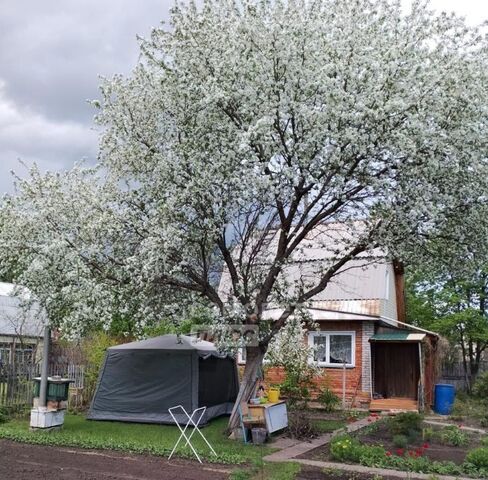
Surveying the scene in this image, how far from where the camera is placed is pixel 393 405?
16562 mm

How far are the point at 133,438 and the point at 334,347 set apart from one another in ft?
28.5

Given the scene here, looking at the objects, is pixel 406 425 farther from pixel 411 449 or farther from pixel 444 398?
pixel 444 398

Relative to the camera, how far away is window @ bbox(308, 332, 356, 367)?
17.9m

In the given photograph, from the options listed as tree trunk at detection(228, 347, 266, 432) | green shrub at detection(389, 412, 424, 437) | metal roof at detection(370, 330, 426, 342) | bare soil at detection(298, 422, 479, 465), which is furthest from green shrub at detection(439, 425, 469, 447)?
metal roof at detection(370, 330, 426, 342)

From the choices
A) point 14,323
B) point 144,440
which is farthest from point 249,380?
point 14,323

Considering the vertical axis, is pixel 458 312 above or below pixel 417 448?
above

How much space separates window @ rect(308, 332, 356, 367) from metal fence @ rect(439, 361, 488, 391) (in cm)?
774

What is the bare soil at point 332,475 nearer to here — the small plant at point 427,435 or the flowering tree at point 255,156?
the flowering tree at point 255,156

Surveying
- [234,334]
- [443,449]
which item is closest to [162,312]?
[234,334]

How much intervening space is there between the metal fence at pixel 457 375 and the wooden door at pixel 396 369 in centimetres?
603

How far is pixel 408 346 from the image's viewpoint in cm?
1848

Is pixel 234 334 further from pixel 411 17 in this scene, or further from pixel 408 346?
pixel 408 346

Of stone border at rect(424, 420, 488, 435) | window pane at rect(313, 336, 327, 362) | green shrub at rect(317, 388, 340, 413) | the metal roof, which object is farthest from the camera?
window pane at rect(313, 336, 327, 362)

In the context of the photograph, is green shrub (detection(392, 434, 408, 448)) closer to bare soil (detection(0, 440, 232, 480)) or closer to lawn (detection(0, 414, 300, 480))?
lawn (detection(0, 414, 300, 480))
